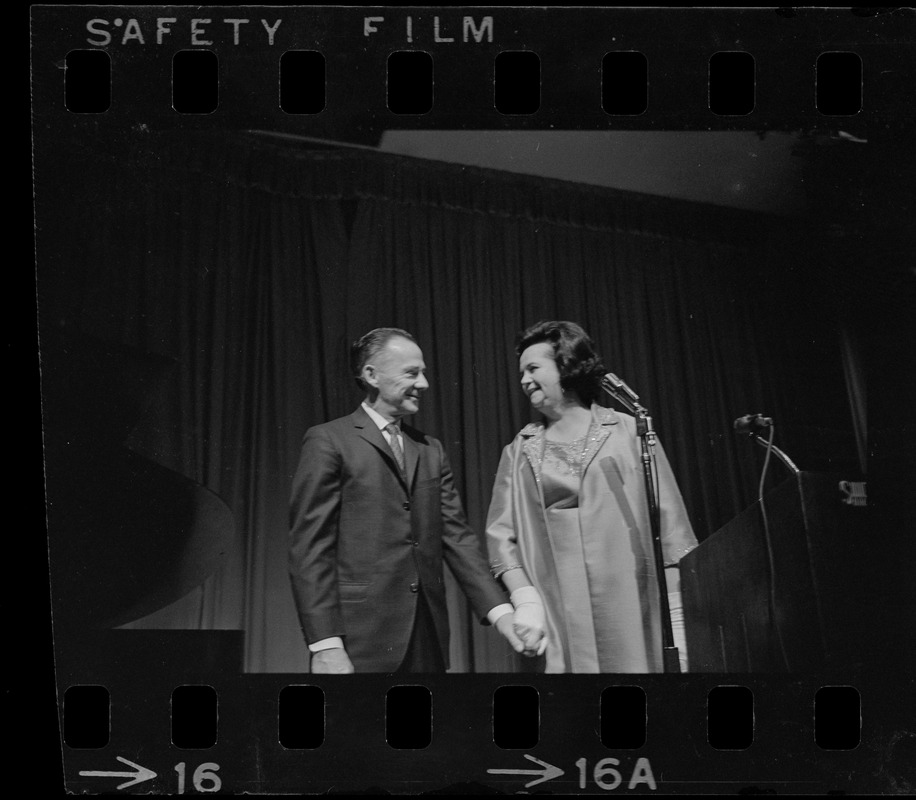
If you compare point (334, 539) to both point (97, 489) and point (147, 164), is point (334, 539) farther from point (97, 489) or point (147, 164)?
point (147, 164)

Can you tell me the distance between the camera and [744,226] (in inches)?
145

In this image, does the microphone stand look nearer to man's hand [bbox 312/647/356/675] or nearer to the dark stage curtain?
the dark stage curtain

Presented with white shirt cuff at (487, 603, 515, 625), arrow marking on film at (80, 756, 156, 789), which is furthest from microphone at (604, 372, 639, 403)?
arrow marking on film at (80, 756, 156, 789)

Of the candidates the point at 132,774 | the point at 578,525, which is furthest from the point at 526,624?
the point at 132,774

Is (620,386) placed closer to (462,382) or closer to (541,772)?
(462,382)

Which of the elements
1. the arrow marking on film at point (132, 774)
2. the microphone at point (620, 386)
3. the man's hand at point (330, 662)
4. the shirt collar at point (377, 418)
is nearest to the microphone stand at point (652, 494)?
the microphone at point (620, 386)

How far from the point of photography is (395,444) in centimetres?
362

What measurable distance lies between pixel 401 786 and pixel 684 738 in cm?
88

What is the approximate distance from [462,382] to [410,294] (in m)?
0.32

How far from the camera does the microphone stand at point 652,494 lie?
3.52 metres

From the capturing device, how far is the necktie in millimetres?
3615

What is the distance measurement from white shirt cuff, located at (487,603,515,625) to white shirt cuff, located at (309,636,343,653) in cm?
47

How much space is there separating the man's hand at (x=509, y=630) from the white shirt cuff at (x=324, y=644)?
497mm

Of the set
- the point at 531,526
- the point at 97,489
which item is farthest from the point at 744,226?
the point at 97,489
